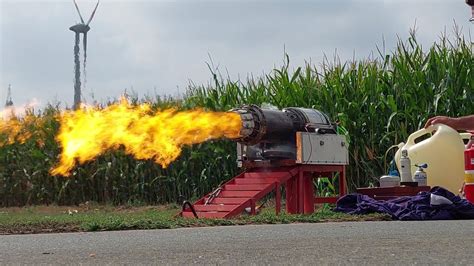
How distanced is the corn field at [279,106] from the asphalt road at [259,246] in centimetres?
606

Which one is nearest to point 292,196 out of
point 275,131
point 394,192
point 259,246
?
point 275,131

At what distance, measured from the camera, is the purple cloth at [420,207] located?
789 centimetres

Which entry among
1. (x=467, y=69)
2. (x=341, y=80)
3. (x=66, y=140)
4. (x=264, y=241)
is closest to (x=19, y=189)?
(x=66, y=140)

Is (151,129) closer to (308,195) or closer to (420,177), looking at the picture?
(308,195)

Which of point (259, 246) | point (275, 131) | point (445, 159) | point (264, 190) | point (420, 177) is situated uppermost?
point (275, 131)

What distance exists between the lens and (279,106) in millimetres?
13727

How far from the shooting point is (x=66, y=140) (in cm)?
1134

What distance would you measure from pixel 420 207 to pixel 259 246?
3.20m

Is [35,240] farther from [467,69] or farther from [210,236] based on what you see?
[467,69]

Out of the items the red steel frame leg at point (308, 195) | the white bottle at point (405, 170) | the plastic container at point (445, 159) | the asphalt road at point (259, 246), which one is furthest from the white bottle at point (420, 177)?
the asphalt road at point (259, 246)

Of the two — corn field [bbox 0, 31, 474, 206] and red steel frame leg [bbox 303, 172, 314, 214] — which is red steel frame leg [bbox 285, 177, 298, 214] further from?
corn field [bbox 0, 31, 474, 206]

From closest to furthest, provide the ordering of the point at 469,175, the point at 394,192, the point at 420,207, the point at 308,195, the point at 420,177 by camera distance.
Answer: the point at 420,207 < the point at 469,175 < the point at 394,192 < the point at 420,177 < the point at 308,195

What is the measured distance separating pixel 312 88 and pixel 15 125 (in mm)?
6978

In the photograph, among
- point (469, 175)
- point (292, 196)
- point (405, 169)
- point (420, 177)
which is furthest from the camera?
point (292, 196)
